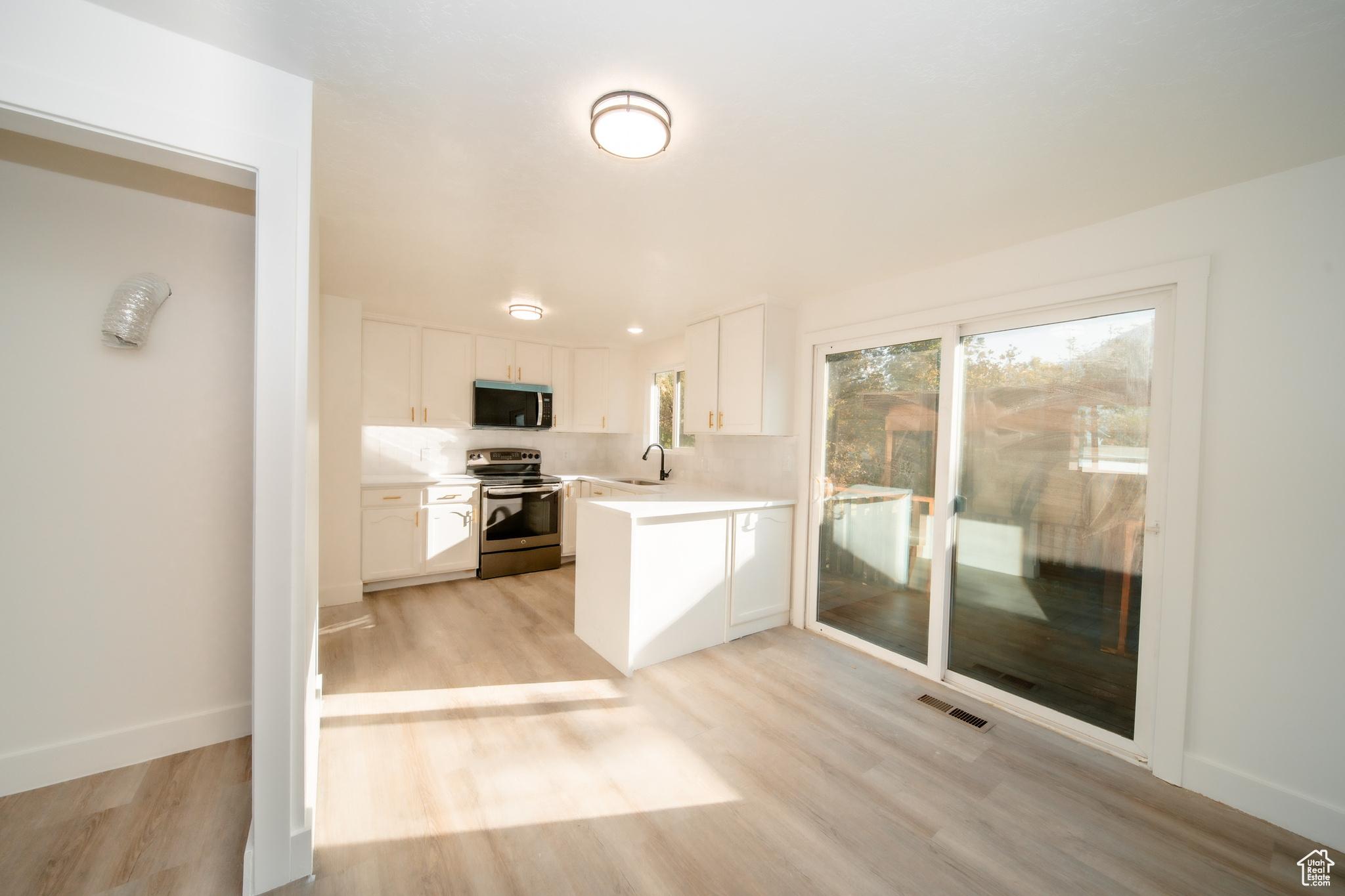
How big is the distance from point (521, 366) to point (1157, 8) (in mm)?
4600

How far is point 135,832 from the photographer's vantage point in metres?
1.60

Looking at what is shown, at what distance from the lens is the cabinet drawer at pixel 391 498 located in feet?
12.9

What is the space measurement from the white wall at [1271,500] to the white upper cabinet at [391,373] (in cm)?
479

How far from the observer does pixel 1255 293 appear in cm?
180

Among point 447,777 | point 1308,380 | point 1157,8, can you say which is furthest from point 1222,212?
point 447,777

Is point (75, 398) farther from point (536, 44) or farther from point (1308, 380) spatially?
point (1308, 380)

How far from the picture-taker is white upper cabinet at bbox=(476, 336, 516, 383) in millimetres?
4672

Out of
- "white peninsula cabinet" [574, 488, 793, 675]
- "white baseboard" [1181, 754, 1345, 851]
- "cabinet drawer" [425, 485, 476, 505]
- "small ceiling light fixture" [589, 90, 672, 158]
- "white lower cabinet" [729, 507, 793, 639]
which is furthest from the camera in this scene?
"cabinet drawer" [425, 485, 476, 505]

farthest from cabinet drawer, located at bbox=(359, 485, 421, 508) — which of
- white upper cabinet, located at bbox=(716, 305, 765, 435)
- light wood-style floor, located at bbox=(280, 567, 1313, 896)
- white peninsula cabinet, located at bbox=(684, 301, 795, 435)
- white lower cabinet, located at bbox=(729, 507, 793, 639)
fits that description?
white lower cabinet, located at bbox=(729, 507, 793, 639)

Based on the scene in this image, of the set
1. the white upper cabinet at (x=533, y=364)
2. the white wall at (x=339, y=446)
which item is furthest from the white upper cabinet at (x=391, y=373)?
the white upper cabinet at (x=533, y=364)

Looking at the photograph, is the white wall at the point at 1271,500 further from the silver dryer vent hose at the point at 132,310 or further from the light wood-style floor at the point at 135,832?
the silver dryer vent hose at the point at 132,310

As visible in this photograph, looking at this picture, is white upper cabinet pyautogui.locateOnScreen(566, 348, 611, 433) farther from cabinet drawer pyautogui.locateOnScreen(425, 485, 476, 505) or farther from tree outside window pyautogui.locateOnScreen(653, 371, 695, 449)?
cabinet drawer pyautogui.locateOnScreen(425, 485, 476, 505)

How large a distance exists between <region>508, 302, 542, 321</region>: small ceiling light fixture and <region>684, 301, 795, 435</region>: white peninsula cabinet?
126cm

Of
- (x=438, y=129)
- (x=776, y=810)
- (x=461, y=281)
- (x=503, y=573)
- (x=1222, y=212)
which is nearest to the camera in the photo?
(x=438, y=129)
